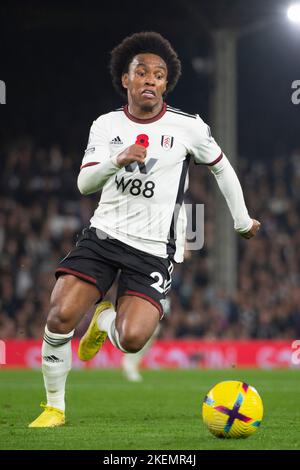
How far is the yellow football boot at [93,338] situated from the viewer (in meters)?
7.43

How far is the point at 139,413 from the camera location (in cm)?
859

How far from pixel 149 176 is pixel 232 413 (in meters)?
1.74

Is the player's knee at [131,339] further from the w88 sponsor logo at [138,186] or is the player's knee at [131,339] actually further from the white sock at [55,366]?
the w88 sponsor logo at [138,186]

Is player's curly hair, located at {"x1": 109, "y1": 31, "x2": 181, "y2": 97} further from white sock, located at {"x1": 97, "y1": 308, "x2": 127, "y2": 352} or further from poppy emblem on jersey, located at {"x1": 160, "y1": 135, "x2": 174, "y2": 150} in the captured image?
white sock, located at {"x1": 97, "y1": 308, "x2": 127, "y2": 352}

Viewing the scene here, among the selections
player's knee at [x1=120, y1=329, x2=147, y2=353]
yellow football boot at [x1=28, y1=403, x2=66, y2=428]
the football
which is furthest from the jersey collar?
yellow football boot at [x1=28, y1=403, x2=66, y2=428]

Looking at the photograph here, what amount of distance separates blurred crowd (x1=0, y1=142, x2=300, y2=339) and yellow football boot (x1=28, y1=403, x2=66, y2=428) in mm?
10651

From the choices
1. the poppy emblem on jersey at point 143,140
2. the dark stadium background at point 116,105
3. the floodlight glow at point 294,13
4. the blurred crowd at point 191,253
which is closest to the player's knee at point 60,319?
the poppy emblem on jersey at point 143,140

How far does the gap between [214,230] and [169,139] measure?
13349mm

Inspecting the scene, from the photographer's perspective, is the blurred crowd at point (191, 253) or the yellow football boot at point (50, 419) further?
the blurred crowd at point (191, 253)

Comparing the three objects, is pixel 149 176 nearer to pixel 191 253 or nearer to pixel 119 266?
pixel 119 266

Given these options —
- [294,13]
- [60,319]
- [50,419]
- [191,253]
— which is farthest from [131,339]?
[191,253]

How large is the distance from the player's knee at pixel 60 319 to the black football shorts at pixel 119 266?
0.93 feet
